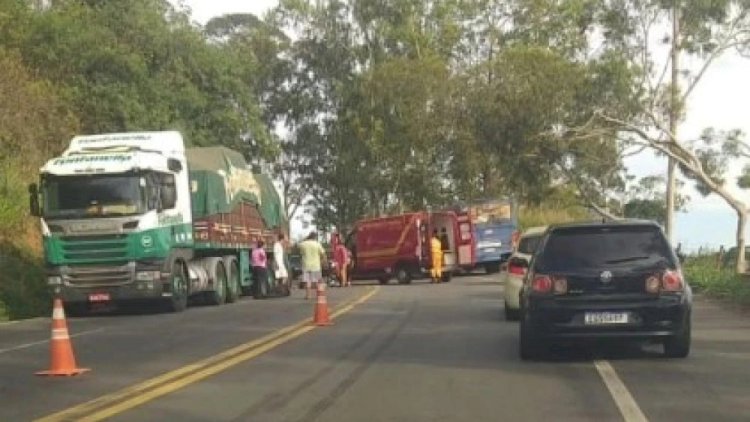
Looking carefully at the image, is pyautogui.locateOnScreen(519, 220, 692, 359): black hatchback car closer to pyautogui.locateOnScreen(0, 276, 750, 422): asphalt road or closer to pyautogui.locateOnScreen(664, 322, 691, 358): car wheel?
pyautogui.locateOnScreen(664, 322, 691, 358): car wheel

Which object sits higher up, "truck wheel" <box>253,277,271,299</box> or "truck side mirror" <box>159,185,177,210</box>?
"truck side mirror" <box>159,185,177,210</box>

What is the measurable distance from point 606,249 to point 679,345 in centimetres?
142

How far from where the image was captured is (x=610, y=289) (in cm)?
1310

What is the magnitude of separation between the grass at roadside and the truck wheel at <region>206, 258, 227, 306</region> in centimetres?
1122

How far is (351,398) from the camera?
10938 millimetres

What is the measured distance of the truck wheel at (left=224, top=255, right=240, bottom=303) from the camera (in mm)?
29812

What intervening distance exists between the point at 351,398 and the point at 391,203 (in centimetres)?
5449

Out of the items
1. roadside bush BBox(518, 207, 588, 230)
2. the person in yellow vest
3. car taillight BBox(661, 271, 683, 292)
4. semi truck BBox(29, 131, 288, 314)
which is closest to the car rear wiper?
car taillight BBox(661, 271, 683, 292)

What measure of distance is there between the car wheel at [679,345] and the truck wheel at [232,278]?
57.7 feet

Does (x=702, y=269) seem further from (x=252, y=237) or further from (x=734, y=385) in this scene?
(x=734, y=385)

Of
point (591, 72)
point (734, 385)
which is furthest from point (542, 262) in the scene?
point (591, 72)

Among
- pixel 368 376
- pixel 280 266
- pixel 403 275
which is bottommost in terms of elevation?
pixel 368 376

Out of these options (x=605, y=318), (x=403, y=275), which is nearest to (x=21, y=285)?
(x=403, y=275)

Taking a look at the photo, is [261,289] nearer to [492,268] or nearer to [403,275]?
[403,275]
